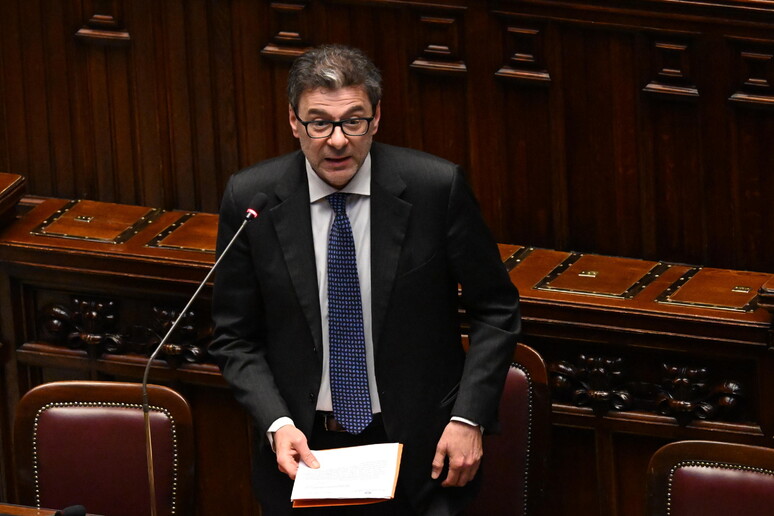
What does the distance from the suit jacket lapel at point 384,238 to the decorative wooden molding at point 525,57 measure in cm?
126

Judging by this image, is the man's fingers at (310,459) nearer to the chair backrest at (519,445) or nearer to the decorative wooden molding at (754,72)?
the chair backrest at (519,445)

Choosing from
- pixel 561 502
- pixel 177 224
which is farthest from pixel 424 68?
pixel 561 502

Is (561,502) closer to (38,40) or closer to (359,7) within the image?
(359,7)

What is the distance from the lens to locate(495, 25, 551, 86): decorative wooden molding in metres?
4.65

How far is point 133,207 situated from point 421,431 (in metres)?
1.98

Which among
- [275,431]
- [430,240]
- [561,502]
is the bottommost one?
[561,502]

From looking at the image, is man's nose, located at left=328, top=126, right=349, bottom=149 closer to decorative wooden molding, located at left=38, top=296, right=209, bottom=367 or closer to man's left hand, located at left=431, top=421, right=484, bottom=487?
man's left hand, located at left=431, top=421, right=484, bottom=487

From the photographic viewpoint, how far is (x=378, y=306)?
350 cm

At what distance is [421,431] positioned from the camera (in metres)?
3.57

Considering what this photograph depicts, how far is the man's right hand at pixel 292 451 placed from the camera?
11.2ft

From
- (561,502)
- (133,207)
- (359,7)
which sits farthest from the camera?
(133,207)

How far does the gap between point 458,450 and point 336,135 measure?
73cm

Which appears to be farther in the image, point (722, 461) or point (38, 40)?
point (38, 40)

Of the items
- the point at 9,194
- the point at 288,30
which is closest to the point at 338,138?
the point at 288,30
